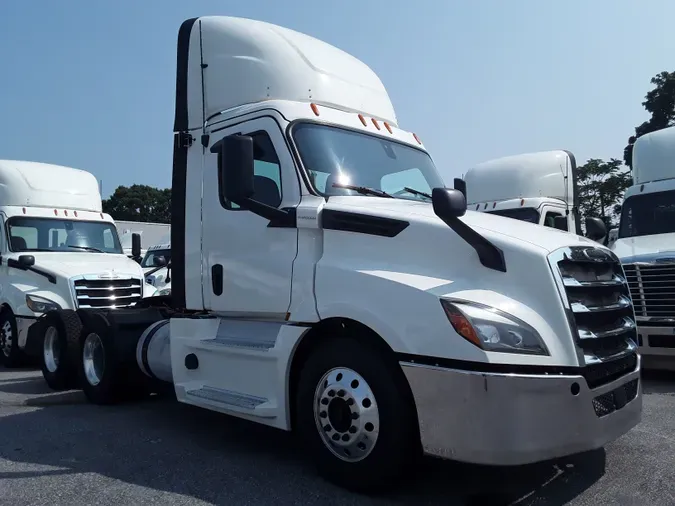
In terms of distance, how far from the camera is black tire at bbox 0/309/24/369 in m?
9.76

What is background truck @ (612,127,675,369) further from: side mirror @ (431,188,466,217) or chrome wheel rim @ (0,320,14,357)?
chrome wheel rim @ (0,320,14,357)

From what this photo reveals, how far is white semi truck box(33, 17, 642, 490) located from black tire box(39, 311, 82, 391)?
6.27 ft

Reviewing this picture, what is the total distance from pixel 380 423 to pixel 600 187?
22.2 meters

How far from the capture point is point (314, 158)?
4.82 meters

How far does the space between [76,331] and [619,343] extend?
6019 millimetres

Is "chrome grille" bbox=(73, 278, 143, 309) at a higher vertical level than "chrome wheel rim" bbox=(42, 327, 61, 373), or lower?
higher

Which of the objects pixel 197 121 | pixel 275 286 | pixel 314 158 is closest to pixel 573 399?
pixel 275 286

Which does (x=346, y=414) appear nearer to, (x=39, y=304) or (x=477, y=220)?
(x=477, y=220)

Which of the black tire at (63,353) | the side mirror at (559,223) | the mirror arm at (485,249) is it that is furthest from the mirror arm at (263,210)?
the side mirror at (559,223)

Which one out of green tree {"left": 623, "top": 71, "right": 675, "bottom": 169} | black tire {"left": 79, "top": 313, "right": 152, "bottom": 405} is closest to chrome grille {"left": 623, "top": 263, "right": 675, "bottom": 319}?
black tire {"left": 79, "top": 313, "right": 152, "bottom": 405}

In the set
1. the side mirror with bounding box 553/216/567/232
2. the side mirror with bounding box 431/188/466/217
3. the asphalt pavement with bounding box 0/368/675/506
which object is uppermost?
the side mirror with bounding box 553/216/567/232

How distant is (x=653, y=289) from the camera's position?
7.73 m

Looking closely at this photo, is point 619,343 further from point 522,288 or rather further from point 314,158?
point 314,158

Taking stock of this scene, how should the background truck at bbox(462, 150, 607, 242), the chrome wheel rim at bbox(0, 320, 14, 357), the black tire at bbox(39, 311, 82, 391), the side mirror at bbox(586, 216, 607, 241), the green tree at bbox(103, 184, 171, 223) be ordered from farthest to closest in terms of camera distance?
the green tree at bbox(103, 184, 171, 223) < the background truck at bbox(462, 150, 607, 242) < the chrome wheel rim at bbox(0, 320, 14, 357) < the black tire at bbox(39, 311, 82, 391) < the side mirror at bbox(586, 216, 607, 241)
